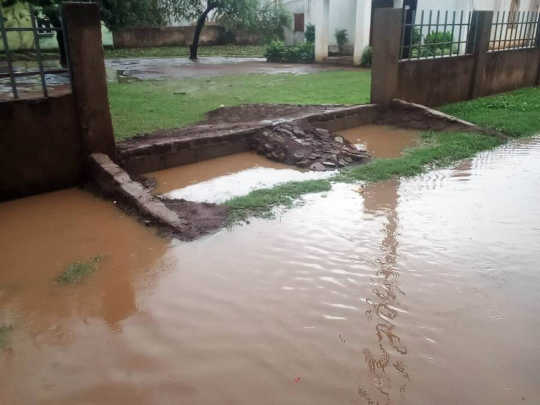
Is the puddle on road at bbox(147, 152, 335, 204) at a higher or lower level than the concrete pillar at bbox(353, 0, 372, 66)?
lower

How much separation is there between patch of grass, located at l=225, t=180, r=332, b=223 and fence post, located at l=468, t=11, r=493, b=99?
24.1ft

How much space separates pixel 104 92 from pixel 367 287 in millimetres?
4119

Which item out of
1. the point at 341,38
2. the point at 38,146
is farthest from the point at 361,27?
the point at 38,146

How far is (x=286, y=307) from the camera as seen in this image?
3.54m

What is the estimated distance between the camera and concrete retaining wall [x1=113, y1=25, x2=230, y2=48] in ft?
92.7

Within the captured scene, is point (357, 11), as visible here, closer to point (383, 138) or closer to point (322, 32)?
point (322, 32)

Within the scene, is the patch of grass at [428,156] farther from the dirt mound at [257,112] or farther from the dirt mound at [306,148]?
the dirt mound at [257,112]

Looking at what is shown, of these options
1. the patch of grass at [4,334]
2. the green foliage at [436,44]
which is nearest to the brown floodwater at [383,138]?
the green foliage at [436,44]

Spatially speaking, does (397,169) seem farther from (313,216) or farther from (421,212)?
(313,216)

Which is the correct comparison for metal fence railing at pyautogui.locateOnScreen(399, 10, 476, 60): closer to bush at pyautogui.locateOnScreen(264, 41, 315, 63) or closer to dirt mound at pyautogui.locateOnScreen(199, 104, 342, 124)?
dirt mound at pyautogui.locateOnScreen(199, 104, 342, 124)

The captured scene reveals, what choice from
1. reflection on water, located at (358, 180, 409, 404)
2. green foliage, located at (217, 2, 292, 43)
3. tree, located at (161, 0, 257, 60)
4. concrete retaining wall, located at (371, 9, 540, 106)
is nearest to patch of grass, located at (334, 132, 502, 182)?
reflection on water, located at (358, 180, 409, 404)

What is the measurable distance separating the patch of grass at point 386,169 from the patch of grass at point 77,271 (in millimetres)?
1416

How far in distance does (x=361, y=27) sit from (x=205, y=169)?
14098 millimetres

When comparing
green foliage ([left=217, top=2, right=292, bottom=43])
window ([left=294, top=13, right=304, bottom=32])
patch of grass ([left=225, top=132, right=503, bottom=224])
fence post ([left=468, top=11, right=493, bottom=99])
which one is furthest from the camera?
window ([left=294, top=13, right=304, bottom=32])
